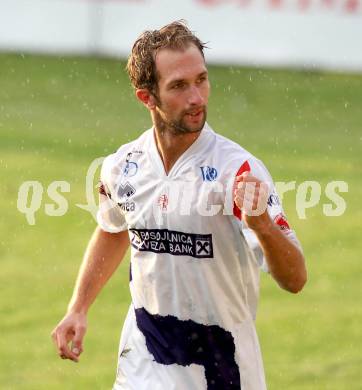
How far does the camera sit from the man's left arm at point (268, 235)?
5312mm

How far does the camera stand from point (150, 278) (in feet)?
20.2

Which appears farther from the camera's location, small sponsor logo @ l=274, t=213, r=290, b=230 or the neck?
the neck

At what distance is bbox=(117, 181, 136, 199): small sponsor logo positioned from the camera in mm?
6254

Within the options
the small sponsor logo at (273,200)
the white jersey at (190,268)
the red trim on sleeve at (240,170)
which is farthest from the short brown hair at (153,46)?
the small sponsor logo at (273,200)

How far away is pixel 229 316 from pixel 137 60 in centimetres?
121

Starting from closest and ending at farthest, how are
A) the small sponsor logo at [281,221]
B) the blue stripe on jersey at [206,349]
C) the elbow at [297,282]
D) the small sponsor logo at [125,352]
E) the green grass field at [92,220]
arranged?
the elbow at [297,282] → the small sponsor logo at [281,221] → the blue stripe on jersey at [206,349] → the small sponsor logo at [125,352] → the green grass field at [92,220]

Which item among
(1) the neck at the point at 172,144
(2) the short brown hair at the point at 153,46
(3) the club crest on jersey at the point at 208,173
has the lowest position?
(3) the club crest on jersey at the point at 208,173

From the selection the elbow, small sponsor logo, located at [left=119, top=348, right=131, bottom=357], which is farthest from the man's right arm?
the elbow

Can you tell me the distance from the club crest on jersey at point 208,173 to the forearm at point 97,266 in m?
0.80

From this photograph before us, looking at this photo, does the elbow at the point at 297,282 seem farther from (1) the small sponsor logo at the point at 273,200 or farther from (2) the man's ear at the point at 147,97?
(2) the man's ear at the point at 147,97

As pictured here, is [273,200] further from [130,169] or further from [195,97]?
[130,169]

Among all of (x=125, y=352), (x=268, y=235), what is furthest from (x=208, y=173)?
(x=125, y=352)

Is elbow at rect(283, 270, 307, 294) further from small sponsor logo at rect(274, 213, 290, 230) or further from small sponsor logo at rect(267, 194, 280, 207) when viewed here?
small sponsor logo at rect(267, 194, 280, 207)

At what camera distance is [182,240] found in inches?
236
